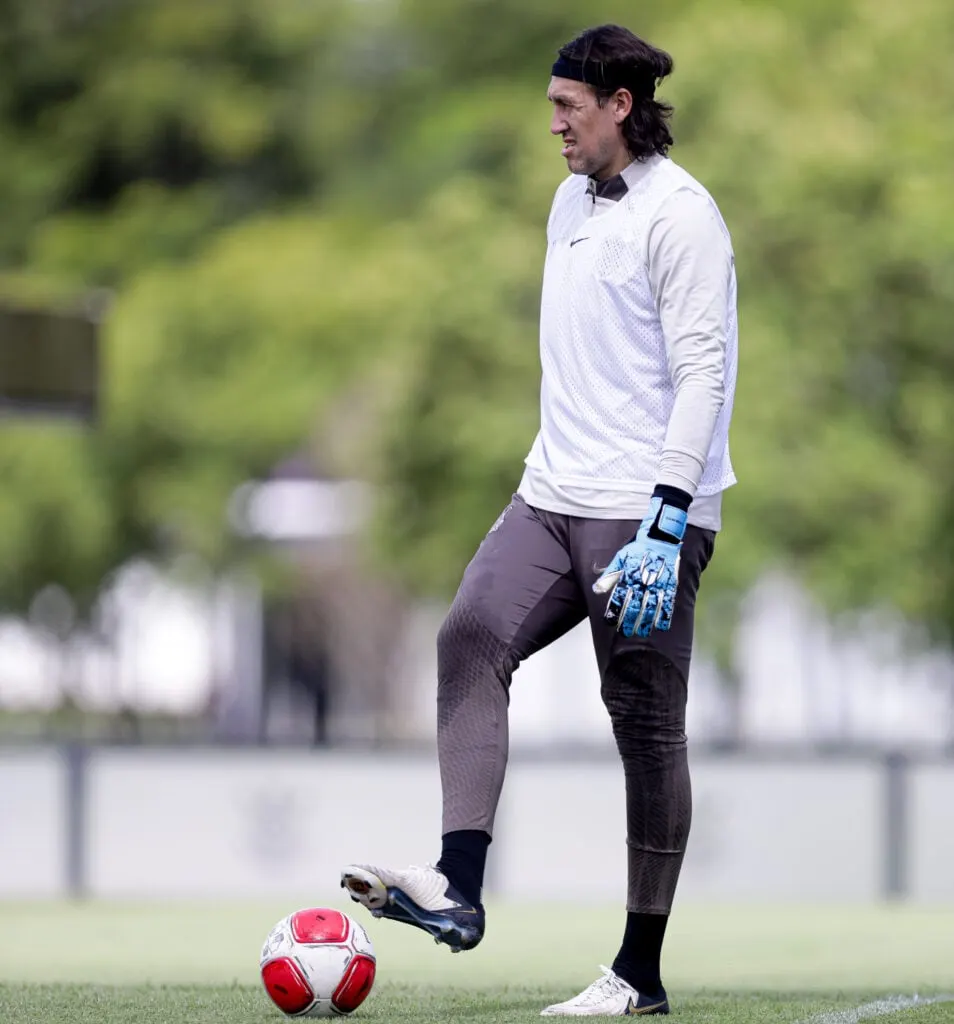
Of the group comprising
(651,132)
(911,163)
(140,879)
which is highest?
(911,163)

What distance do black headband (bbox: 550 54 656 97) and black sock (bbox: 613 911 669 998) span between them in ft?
6.50

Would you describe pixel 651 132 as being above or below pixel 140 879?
above

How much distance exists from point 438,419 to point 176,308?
535 cm

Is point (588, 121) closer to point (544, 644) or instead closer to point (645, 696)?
point (544, 644)

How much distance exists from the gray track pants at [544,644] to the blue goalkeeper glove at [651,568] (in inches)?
5.0

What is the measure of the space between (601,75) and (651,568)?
1.19 m

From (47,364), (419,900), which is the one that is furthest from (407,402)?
(419,900)

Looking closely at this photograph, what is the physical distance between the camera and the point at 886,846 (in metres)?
15.1

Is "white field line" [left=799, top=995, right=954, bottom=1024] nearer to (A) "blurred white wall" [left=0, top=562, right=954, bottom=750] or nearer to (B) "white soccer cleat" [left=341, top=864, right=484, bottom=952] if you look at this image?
(B) "white soccer cleat" [left=341, top=864, right=484, bottom=952]

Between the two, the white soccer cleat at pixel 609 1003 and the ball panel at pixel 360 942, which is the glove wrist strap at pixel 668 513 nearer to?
the white soccer cleat at pixel 609 1003

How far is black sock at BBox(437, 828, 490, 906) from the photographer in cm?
539

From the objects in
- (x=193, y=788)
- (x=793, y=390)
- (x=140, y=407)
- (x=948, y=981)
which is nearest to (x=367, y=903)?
(x=948, y=981)

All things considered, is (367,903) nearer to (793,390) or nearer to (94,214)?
(793,390)

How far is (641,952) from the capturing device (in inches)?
226
